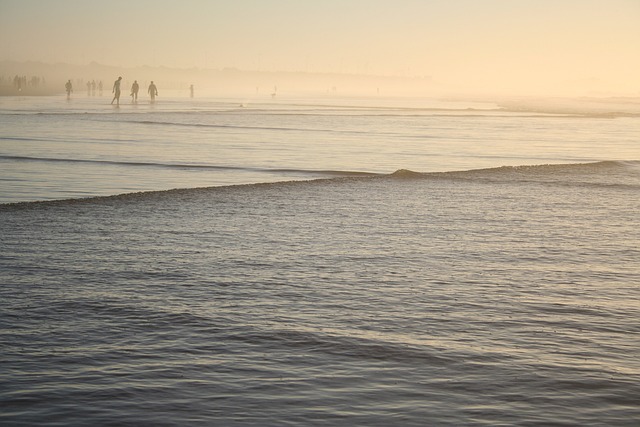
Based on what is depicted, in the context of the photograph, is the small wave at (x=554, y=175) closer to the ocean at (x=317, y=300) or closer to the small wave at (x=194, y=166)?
the ocean at (x=317, y=300)

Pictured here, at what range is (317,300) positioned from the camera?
833 cm

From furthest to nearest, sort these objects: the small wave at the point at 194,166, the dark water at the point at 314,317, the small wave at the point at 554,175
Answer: the small wave at the point at 194,166
the small wave at the point at 554,175
the dark water at the point at 314,317

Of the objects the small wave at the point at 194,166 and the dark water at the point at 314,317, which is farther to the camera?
the small wave at the point at 194,166

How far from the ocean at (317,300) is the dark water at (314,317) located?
24 mm

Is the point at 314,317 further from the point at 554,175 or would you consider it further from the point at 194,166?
the point at 194,166

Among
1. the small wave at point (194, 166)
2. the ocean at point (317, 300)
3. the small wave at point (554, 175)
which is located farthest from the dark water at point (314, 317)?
the small wave at point (194, 166)

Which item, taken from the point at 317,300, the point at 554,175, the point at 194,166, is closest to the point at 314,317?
the point at 317,300

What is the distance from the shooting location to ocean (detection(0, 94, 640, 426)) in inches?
226

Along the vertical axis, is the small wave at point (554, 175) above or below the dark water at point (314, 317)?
above

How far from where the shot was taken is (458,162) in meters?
23.7

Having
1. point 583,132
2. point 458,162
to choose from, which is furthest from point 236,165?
point 583,132

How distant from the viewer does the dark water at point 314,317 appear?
5.70 meters

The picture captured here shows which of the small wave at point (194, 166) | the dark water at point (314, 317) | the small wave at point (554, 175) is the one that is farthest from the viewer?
the small wave at point (194, 166)

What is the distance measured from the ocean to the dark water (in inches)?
0.9
